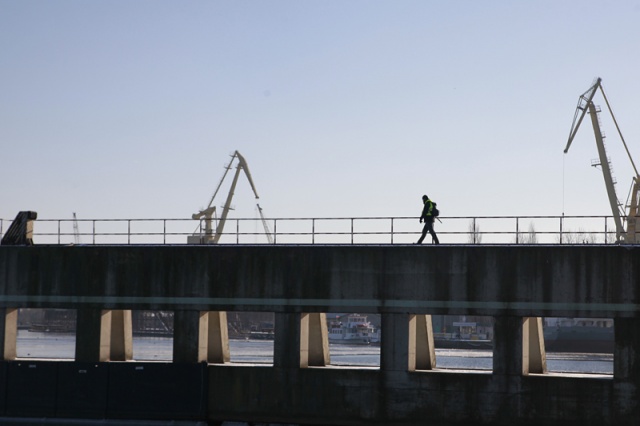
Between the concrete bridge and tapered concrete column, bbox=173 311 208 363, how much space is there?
0.12 feet

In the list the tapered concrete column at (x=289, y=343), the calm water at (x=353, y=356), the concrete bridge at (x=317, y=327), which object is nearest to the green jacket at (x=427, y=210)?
the concrete bridge at (x=317, y=327)

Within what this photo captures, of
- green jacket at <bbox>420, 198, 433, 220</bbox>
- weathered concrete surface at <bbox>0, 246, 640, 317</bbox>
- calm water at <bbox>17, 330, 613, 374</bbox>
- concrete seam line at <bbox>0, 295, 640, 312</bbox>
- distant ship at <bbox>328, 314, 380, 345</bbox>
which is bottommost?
calm water at <bbox>17, 330, 613, 374</bbox>

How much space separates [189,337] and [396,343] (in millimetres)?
6233

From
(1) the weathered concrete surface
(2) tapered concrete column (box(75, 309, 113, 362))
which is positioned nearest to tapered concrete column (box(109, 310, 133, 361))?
(2) tapered concrete column (box(75, 309, 113, 362))

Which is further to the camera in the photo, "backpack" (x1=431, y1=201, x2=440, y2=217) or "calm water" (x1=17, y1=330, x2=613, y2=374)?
"calm water" (x1=17, y1=330, x2=613, y2=374)

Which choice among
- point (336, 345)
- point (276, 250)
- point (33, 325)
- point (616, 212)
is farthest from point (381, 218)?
point (33, 325)

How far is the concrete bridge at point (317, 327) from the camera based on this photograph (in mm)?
29516

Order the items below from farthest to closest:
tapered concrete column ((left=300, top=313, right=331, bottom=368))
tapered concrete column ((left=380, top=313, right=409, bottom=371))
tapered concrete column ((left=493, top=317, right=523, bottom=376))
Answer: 1. tapered concrete column ((left=300, top=313, right=331, bottom=368))
2. tapered concrete column ((left=380, top=313, right=409, bottom=371))
3. tapered concrete column ((left=493, top=317, right=523, bottom=376))

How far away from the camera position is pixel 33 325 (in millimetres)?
193625

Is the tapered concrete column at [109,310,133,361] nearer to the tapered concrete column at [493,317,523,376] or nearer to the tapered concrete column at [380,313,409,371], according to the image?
the tapered concrete column at [380,313,409,371]

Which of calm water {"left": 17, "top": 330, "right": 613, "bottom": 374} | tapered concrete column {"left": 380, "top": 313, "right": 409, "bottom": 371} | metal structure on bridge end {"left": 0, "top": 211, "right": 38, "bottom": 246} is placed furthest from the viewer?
calm water {"left": 17, "top": 330, "right": 613, "bottom": 374}

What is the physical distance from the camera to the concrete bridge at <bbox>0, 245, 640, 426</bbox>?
2952 cm

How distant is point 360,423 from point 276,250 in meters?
5.63

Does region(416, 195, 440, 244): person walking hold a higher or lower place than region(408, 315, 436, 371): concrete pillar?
higher
